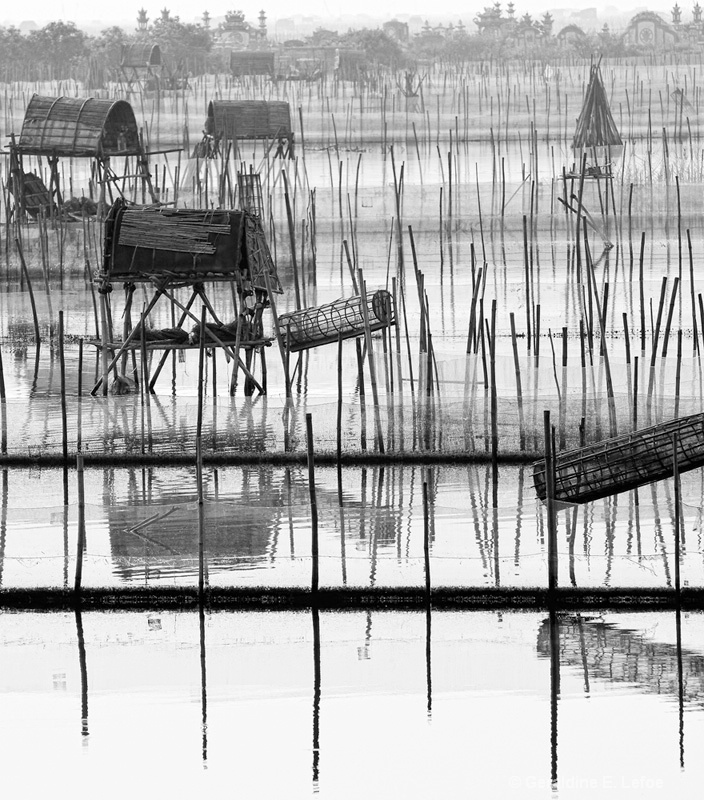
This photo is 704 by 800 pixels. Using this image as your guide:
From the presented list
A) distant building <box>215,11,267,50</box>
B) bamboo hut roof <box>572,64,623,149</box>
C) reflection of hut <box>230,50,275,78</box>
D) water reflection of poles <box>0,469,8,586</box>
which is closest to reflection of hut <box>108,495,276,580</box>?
water reflection of poles <box>0,469,8,586</box>

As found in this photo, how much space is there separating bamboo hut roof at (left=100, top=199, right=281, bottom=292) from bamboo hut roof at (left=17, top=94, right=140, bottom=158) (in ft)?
21.8

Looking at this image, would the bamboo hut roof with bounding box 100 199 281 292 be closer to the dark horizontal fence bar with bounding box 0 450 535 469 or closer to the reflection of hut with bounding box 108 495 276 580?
the dark horizontal fence bar with bounding box 0 450 535 469

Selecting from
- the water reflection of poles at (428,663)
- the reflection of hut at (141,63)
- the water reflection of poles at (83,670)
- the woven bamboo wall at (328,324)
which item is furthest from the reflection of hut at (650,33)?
the water reflection of poles at (83,670)

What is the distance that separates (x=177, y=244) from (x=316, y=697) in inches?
247

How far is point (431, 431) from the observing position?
1262 cm

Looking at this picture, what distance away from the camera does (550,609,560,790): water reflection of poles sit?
756 cm

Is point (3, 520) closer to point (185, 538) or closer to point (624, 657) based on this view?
point (185, 538)

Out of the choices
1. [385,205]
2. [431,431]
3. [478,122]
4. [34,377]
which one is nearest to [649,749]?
[431,431]

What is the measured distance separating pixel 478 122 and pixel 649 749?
1138 inches

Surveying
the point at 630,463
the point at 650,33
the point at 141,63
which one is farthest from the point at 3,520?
the point at 650,33

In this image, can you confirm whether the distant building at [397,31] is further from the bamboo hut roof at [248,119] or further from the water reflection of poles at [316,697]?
the water reflection of poles at [316,697]

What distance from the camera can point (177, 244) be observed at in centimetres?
1394

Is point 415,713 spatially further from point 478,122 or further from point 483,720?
point 478,122

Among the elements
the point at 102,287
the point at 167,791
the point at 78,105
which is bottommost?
the point at 167,791
